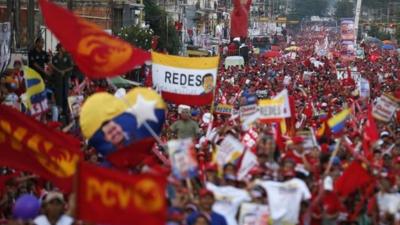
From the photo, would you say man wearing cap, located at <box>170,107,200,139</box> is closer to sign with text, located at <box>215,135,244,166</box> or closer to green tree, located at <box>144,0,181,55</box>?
sign with text, located at <box>215,135,244,166</box>

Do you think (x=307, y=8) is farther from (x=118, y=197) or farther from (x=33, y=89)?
(x=118, y=197)

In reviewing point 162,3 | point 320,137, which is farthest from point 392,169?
point 162,3

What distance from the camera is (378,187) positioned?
10203 mm

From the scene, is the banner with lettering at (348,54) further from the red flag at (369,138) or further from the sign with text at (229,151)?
the sign with text at (229,151)

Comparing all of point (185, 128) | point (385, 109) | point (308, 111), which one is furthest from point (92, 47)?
point (308, 111)

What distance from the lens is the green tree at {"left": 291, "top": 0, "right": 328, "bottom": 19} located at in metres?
166

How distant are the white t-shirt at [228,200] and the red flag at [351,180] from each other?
111cm

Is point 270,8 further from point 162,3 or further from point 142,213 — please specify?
point 142,213

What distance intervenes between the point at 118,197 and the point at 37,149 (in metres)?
2.90

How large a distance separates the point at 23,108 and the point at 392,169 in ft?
21.5

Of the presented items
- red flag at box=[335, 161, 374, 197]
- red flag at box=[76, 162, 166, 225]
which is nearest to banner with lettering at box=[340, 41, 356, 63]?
red flag at box=[335, 161, 374, 197]

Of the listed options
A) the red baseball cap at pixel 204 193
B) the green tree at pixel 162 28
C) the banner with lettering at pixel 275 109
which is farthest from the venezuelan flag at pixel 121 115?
the green tree at pixel 162 28

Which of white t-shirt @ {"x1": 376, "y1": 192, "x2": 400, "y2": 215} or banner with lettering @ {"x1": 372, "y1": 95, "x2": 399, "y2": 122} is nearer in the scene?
white t-shirt @ {"x1": 376, "y1": 192, "x2": 400, "y2": 215}

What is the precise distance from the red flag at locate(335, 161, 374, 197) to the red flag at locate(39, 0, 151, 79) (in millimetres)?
2499
